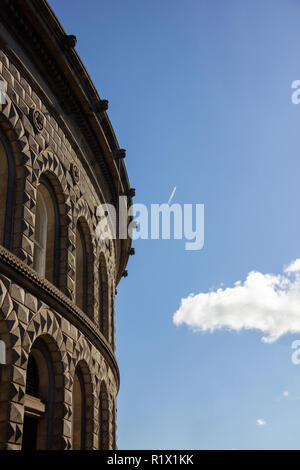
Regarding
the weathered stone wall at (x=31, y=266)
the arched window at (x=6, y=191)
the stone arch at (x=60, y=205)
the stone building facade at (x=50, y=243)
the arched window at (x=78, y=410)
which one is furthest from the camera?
the arched window at (x=78, y=410)

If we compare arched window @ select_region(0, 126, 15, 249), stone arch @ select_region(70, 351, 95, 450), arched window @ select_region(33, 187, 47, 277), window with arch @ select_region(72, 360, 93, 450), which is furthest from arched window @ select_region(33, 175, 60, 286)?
window with arch @ select_region(72, 360, 93, 450)

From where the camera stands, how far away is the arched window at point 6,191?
11.7m

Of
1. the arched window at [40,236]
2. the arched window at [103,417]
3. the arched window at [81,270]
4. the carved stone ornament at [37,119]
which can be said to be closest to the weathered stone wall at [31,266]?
the carved stone ornament at [37,119]

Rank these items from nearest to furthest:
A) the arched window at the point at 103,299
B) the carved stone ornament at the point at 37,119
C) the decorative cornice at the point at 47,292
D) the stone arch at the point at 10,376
→ the stone arch at the point at 10,376, the decorative cornice at the point at 47,292, the carved stone ornament at the point at 37,119, the arched window at the point at 103,299

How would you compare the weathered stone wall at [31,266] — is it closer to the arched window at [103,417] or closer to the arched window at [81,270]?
the arched window at [103,417]

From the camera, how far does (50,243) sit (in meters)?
14.2

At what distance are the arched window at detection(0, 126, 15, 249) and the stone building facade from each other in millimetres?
25

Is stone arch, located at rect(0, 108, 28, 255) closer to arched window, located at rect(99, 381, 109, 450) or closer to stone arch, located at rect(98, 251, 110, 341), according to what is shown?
stone arch, located at rect(98, 251, 110, 341)

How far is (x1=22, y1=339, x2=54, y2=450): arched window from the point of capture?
11742 mm

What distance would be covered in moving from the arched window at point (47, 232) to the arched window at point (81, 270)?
81.2 inches
